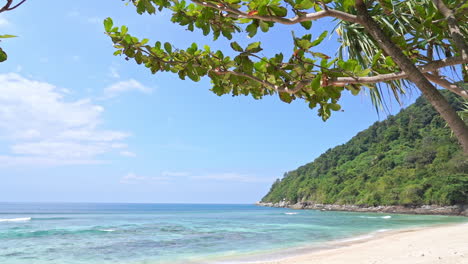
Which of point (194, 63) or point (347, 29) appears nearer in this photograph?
point (194, 63)

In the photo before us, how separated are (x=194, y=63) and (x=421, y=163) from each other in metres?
48.0

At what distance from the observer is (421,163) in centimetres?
4262

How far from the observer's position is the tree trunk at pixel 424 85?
127cm

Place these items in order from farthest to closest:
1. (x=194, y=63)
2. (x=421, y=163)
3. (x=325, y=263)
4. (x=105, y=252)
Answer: (x=421, y=163), (x=105, y=252), (x=325, y=263), (x=194, y=63)

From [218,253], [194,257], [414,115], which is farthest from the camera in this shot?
[414,115]

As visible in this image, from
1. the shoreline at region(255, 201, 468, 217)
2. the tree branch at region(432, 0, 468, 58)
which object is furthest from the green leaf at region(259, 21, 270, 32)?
the shoreline at region(255, 201, 468, 217)

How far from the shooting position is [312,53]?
1.48 metres

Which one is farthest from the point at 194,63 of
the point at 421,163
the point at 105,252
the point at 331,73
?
the point at 421,163

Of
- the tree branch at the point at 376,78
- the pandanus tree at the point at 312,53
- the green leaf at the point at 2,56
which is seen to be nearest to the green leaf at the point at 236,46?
the pandanus tree at the point at 312,53

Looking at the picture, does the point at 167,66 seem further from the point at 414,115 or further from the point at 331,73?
the point at 414,115

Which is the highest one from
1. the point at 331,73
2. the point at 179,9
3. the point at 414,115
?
the point at 414,115

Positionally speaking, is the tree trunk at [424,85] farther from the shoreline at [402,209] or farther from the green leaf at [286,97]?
the shoreline at [402,209]

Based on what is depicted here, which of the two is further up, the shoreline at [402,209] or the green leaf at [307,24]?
the green leaf at [307,24]

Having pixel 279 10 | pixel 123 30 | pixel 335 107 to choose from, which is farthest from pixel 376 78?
pixel 123 30
